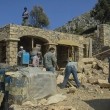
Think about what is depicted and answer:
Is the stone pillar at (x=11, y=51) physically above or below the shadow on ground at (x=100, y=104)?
above

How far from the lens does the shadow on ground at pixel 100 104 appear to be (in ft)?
33.6

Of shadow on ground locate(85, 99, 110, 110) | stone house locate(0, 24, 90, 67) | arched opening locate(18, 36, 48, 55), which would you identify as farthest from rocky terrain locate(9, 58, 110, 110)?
arched opening locate(18, 36, 48, 55)

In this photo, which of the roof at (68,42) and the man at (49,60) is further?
the roof at (68,42)

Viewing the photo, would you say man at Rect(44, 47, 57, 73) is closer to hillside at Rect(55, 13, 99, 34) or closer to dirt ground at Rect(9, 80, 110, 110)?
dirt ground at Rect(9, 80, 110, 110)

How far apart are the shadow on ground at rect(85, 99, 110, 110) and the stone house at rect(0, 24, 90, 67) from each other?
10.1m

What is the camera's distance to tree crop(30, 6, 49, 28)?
136 ft

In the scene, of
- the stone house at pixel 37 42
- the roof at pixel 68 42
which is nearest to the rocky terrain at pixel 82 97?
the stone house at pixel 37 42

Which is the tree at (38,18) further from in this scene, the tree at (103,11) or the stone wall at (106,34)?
the stone wall at (106,34)

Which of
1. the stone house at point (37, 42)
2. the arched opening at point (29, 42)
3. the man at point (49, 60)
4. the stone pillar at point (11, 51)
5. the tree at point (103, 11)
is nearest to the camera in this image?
the man at point (49, 60)

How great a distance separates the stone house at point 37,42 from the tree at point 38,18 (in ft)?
53.9

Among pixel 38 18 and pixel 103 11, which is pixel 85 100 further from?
pixel 38 18

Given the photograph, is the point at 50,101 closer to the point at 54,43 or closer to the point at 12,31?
the point at 12,31

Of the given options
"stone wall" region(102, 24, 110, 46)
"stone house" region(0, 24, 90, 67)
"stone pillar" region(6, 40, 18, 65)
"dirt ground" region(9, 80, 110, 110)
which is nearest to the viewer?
"dirt ground" region(9, 80, 110, 110)

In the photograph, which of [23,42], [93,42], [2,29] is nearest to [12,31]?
[2,29]
